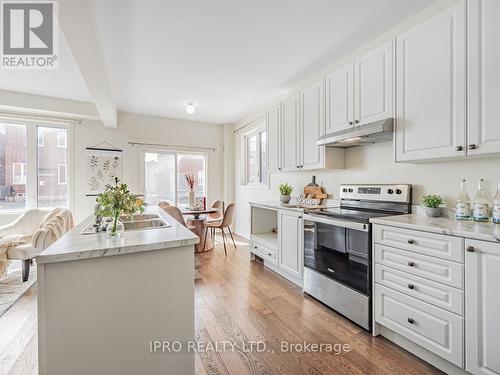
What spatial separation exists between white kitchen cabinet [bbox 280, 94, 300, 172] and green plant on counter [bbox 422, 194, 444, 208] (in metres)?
1.46

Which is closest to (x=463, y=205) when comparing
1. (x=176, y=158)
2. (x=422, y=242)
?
(x=422, y=242)

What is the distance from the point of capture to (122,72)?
298cm

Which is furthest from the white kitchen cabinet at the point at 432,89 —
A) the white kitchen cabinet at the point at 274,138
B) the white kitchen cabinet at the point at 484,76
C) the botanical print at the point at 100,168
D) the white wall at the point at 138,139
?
the botanical print at the point at 100,168

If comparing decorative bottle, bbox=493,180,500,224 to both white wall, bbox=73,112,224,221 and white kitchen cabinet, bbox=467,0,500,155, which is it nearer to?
white kitchen cabinet, bbox=467,0,500,155

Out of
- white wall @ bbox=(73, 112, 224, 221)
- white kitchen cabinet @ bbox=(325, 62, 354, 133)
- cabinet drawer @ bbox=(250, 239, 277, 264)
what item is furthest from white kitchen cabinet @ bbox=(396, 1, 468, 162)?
white wall @ bbox=(73, 112, 224, 221)

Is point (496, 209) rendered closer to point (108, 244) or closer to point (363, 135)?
point (363, 135)

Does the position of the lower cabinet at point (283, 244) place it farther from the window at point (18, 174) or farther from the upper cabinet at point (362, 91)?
the window at point (18, 174)

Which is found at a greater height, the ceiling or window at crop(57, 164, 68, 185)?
the ceiling

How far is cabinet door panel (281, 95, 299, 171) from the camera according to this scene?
3.10 m

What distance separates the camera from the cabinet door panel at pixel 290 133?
10.2 feet

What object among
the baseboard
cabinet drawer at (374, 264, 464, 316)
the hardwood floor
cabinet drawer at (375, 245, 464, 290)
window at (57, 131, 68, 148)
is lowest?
the hardwood floor

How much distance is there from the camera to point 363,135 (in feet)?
6.91

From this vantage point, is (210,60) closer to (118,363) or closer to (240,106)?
(240,106)

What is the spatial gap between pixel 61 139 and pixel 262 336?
4.73 meters
